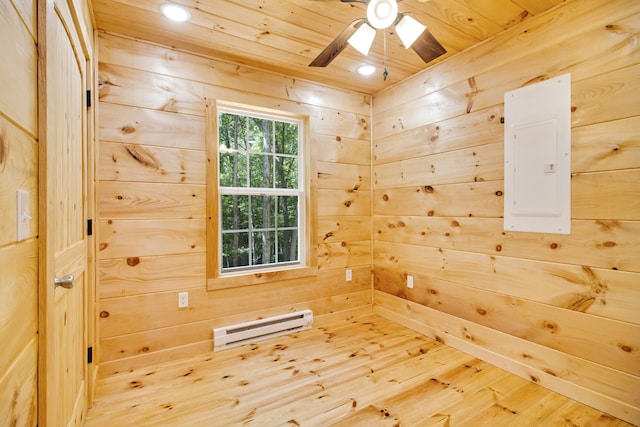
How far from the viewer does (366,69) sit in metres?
2.85

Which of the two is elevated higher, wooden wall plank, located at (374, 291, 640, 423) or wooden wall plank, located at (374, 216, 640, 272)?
wooden wall plank, located at (374, 216, 640, 272)

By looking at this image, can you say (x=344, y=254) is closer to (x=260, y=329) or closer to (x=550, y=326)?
(x=260, y=329)

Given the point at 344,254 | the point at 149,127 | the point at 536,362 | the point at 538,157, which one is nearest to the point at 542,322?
the point at 536,362

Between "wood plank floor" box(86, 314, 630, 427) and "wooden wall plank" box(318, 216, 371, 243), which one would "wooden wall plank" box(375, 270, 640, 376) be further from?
"wooden wall plank" box(318, 216, 371, 243)

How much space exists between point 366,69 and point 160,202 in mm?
2089

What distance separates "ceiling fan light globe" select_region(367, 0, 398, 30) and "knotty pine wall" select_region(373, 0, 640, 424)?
47.2 inches

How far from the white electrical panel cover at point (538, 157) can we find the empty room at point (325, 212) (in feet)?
0.04

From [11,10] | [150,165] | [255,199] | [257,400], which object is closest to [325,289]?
[255,199]

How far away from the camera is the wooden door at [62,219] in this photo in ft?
3.12

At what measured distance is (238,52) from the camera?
8.38 ft

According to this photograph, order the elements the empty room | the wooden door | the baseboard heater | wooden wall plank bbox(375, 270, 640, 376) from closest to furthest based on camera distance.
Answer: the wooden door, the empty room, wooden wall plank bbox(375, 270, 640, 376), the baseboard heater

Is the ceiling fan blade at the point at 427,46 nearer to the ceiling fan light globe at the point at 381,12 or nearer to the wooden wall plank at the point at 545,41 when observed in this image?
the ceiling fan light globe at the point at 381,12

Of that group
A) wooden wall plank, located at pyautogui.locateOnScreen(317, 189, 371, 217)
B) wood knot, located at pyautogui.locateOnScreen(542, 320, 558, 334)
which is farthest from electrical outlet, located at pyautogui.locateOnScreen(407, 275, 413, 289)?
wood knot, located at pyautogui.locateOnScreen(542, 320, 558, 334)

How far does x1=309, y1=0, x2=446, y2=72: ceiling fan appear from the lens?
5.19 ft
